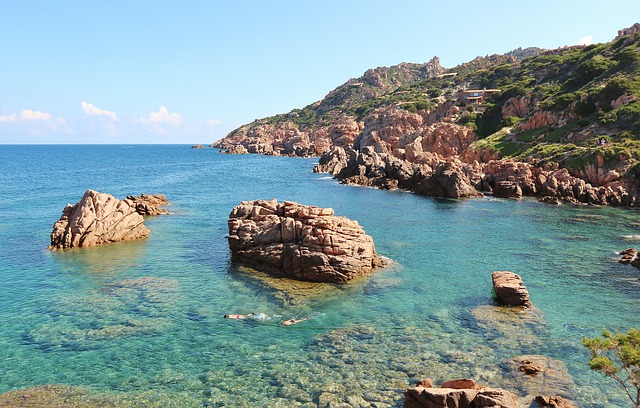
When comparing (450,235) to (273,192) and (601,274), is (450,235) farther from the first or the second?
(273,192)

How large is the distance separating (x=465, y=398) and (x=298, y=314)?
1471cm

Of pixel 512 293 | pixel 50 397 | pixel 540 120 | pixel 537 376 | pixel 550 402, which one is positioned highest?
pixel 540 120

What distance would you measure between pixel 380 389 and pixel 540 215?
52730 millimetres

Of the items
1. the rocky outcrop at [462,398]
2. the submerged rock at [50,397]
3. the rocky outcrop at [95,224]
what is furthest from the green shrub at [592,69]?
the submerged rock at [50,397]

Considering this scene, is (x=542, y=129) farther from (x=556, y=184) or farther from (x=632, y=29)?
(x=632, y=29)

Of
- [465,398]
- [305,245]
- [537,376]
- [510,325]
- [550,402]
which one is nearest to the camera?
[465,398]

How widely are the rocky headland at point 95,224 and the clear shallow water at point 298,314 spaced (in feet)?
7.82

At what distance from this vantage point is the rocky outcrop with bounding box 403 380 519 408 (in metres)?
15.8

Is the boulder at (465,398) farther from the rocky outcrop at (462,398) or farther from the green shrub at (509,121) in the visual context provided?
the green shrub at (509,121)

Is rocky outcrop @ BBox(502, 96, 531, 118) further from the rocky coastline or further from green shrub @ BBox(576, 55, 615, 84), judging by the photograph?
the rocky coastline

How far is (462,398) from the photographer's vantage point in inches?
644

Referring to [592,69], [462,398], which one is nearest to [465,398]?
[462,398]

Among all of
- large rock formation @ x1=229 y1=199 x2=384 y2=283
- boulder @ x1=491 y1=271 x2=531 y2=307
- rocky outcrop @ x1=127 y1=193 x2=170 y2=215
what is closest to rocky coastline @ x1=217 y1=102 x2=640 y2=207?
rocky outcrop @ x1=127 y1=193 x2=170 y2=215

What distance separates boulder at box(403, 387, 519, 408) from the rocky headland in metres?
41.5
